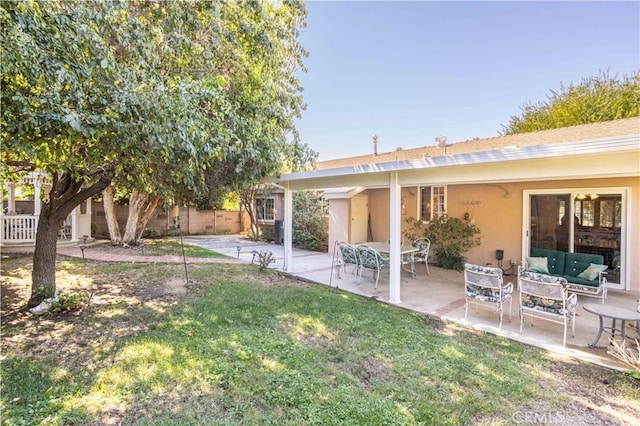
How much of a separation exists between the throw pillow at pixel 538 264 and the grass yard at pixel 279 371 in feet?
11.8

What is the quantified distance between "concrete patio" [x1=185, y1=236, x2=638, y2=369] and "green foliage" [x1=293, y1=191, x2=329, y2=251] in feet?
9.95

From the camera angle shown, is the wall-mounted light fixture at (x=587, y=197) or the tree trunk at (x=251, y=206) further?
the tree trunk at (x=251, y=206)

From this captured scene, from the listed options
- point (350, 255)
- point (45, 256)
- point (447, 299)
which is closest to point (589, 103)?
point (447, 299)

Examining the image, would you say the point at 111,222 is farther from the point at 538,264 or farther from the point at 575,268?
the point at 575,268

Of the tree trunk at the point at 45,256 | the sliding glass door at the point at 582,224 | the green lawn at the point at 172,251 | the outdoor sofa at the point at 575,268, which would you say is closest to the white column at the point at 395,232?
the outdoor sofa at the point at 575,268

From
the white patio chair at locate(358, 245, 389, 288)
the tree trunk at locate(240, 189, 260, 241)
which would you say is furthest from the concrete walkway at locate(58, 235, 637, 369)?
the tree trunk at locate(240, 189, 260, 241)

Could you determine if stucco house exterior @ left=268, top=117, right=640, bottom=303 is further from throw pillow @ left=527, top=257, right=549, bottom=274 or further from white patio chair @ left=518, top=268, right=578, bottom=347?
white patio chair @ left=518, top=268, right=578, bottom=347

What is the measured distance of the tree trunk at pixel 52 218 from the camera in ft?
19.9

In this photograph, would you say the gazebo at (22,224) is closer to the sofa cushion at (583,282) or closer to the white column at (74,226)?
the white column at (74,226)

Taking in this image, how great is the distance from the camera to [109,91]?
3.68 meters

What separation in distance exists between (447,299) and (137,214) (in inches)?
526

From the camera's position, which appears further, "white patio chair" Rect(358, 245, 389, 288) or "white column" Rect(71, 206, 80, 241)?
"white column" Rect(71, 206, 80, 241)

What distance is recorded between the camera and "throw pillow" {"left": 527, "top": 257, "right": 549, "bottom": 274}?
761cm

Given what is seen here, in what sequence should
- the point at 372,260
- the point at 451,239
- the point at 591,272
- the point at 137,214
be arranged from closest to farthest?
1. the point at 591,272
2. the point at 372,260
3. the point at 451,239
4. the point at 137,214
